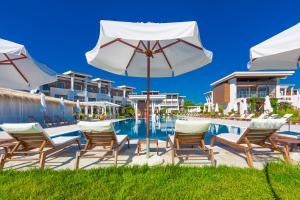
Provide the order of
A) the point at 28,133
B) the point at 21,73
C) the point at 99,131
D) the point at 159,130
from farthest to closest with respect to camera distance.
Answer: the point at 159,130, the point at 21,73, the point at 99,131, the point at 28,133

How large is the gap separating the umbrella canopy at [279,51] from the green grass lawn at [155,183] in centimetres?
192

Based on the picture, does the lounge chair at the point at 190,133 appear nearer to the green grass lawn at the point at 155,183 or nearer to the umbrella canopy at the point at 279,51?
the green grass lawn at the point at 155,183

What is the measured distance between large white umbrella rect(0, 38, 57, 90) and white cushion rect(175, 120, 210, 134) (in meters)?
3.35

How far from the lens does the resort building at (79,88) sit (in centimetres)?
3138

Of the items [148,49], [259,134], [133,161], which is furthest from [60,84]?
[259,134]

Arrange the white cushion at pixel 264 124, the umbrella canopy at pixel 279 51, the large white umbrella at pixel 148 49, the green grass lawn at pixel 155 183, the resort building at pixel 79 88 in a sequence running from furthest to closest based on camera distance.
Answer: the resort building at pixel 79 88 → the white cushion at pixel 264 124 → the umbrella canopy at pixel 279 51 → the large white umbrella at pixel 148 49 → the green grass lawn at pixel 155 183

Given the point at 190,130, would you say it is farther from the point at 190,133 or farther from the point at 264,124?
the point at 264,124

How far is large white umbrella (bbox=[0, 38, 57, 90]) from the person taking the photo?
4711 millimetres

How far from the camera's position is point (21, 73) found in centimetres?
518

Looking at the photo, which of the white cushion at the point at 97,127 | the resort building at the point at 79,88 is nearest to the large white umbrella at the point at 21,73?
the white cushion at the point at 97,127

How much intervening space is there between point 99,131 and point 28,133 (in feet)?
3.96

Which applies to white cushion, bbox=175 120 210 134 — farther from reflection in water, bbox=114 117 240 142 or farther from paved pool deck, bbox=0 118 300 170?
reflection in water, bbox=114 117 240 142

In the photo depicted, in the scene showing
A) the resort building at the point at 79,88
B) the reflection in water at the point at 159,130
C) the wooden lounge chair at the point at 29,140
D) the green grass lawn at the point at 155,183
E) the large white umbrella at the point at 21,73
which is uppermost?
the resort building at the point at 79,88

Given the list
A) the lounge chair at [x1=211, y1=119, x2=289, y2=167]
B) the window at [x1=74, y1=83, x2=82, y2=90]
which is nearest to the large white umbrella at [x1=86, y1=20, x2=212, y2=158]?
the lounge chair at [x1=211, y1=119, x2=289, y2=167]
